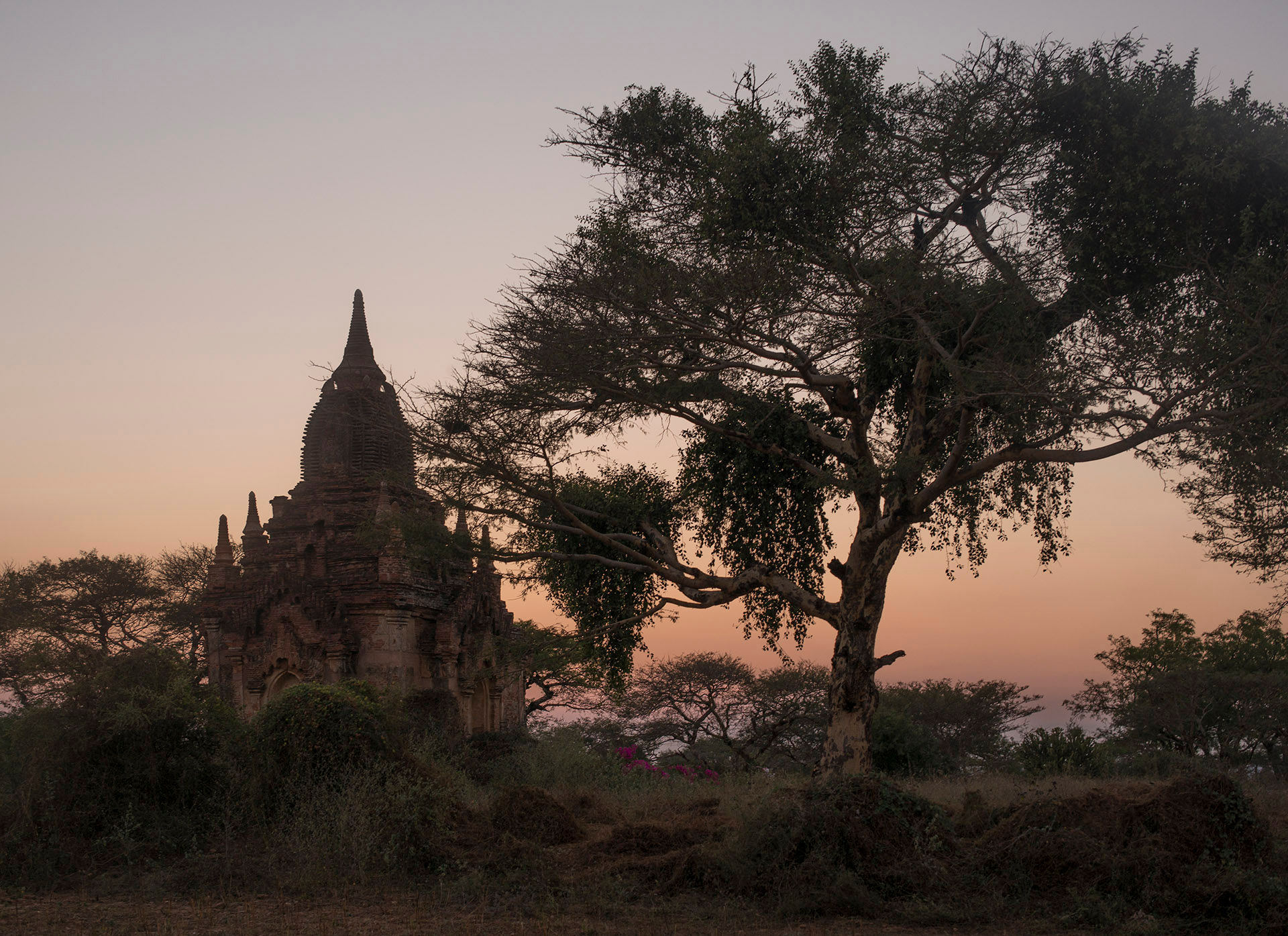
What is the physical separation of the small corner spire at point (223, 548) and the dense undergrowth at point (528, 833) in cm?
1334

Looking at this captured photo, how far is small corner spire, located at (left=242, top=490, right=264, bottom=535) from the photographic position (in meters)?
29.9

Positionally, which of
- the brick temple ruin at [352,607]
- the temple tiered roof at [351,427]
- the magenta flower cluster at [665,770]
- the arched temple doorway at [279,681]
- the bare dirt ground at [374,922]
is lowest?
the bare dirt ground at [374,922]

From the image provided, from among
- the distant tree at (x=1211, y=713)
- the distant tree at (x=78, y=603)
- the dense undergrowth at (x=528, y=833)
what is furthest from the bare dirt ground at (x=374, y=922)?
the distant tree at (x=78, y=603)

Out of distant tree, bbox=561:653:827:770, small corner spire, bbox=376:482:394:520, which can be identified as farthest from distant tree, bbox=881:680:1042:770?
small corner spire, bbox=376:482:394:520

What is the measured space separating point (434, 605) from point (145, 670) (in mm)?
12798

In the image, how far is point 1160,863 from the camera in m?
10.2

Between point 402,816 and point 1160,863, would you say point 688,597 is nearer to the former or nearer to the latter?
point 402,816

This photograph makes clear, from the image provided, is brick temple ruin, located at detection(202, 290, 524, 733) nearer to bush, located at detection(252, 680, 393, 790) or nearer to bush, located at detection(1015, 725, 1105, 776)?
bush, located at detection(252, 680, 393, 790)

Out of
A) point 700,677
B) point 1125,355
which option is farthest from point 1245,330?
point 700,677

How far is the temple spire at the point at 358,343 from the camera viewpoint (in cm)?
3158

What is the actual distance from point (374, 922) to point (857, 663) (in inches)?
321

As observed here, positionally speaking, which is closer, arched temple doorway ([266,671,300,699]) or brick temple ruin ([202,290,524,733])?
brick temple ruin ([202,290,524,733])

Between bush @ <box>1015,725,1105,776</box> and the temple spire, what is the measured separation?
1998cm

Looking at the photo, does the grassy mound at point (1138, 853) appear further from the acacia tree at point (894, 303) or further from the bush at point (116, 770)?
the bush at point (116, 770)
